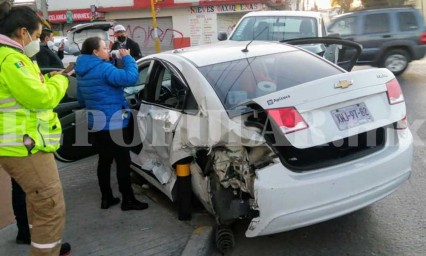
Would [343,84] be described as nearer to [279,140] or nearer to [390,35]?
[279,140]

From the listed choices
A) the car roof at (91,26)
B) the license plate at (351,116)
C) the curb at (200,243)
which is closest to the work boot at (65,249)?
the curb at (200,243)

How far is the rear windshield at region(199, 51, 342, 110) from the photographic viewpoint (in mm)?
3434

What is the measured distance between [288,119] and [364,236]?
51.4 inches

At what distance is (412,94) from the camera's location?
899cm

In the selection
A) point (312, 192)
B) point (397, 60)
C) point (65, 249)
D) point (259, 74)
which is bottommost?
point (65, 249)

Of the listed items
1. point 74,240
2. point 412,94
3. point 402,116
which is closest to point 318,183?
point 402,116

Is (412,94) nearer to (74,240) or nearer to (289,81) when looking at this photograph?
(289,81)

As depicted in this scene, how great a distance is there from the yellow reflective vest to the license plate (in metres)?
1.83

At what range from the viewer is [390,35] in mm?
11164

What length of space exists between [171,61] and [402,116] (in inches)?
79.8

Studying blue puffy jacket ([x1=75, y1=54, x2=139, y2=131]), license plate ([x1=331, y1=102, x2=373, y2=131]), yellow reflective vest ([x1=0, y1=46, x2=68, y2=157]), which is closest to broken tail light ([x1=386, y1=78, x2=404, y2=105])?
license plate ([x1=331, y1=102, x2=373, y2=131])

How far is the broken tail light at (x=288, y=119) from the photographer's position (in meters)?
2.86

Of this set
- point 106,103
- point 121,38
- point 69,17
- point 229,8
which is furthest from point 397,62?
point 69,17

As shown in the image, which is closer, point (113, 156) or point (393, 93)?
point (393, 93)
